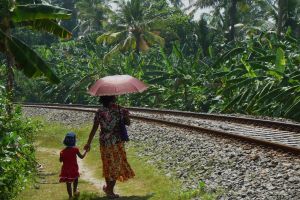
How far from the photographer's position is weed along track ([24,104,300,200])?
717 cm

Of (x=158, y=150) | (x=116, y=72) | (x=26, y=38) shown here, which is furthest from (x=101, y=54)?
(x=158, y=150)

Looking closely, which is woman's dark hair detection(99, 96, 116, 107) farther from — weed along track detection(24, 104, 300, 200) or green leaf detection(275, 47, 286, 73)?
green leaf detection(275, 47, 286, 73)

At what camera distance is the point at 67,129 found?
1917cm

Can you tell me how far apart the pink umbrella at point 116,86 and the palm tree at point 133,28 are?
29855 millimetres

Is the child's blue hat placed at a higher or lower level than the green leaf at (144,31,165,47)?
lower

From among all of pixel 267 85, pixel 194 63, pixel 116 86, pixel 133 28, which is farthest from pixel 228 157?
pixel 133 28

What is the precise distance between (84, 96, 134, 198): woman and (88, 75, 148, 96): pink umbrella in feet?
0.84

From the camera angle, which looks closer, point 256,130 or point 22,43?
point 256,130

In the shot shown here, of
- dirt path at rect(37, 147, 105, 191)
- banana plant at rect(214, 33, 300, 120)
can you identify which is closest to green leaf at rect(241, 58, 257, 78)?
banana plant at rect(214, 33, 300, 120)

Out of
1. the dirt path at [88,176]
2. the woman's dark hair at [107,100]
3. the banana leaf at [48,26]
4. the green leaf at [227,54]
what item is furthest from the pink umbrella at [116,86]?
the green leaf at [227,54]

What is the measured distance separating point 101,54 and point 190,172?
3404cm

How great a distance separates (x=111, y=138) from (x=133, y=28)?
31389mm

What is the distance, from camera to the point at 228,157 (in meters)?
9.25

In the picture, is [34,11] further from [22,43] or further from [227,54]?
[227,54]
